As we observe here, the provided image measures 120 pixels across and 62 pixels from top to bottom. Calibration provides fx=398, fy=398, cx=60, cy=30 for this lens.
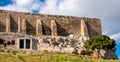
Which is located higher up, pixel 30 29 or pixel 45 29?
pixel 45 29

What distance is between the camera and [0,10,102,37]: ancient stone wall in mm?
73875

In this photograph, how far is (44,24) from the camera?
77812mm

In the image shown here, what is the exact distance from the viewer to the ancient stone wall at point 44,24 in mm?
73875

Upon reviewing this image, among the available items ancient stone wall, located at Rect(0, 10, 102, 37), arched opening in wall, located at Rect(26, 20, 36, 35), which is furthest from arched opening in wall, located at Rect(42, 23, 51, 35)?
arched opening in wall, located at Rect(26, 20, 36, 35)

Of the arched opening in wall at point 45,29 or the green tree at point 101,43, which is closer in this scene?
the green tree at point 101,43

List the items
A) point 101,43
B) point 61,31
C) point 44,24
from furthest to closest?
point 61,31, point 44,24, point 101,43

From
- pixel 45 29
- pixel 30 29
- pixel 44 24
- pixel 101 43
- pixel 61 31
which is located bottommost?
pixel 101 43

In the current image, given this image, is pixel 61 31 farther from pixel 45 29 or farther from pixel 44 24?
pixel 44 24

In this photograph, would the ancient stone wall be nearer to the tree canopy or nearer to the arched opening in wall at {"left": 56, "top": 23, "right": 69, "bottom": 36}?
the arched opening in wall at {"left": 56, "top": 23, "right": 69, "bottom": 36}

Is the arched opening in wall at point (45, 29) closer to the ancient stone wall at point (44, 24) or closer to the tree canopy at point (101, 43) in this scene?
the ancient stone wall at point (44, 24)

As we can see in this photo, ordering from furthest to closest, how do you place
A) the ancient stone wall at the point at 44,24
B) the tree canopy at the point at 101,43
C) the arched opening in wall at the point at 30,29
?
the arched opening in wall at the point at 30,29
the ancient stone wall at the point at 44,24
the tree canopy at the point at 101,43

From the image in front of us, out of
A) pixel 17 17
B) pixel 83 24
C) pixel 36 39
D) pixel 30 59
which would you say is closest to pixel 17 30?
pixel 17 17

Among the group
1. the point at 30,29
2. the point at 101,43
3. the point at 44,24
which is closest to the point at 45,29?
the point at 44,24

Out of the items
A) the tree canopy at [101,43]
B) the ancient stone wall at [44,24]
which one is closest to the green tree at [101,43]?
the tree canopy at [101,43]
